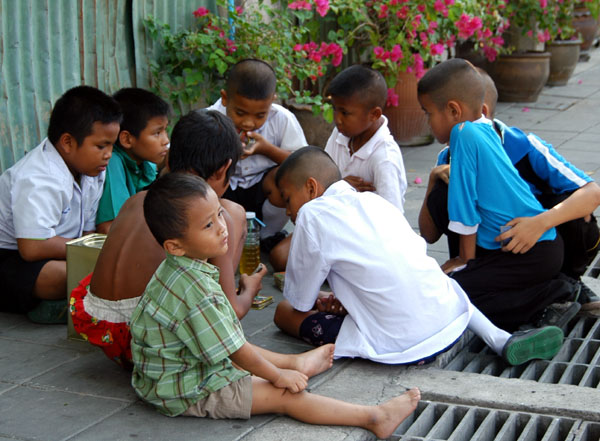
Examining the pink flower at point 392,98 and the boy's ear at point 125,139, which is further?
the pink flower at point 392,98

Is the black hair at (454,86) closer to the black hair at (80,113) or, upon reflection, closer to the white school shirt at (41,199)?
the black hair at (80,113)

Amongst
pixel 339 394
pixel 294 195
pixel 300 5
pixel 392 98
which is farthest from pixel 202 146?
pixel 392 98

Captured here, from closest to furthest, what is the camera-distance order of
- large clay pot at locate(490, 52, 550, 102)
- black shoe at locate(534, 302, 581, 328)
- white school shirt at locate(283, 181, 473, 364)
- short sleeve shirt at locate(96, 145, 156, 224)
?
white school shirt at locate(283, 181, 473, 364)
black shoe at locate(534, 302, 581, 328)
short sleeve shirt at locate(96, 145, 156, 224)
large clay pot at locate(490, 52, 550, 102)

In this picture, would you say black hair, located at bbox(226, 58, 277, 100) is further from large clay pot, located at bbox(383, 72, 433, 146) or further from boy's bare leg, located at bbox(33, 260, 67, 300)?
large clay pot, located at bbox(383, 72, 433, 146)

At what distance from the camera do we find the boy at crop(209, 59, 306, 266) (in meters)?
Result: 4.58

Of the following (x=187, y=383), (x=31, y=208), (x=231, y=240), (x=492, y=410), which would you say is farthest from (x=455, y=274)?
(x=31, y=208)

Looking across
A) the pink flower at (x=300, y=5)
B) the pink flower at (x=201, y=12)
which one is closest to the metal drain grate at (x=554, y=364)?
the pink flower at (x=201, y=12)

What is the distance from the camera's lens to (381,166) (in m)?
4.53

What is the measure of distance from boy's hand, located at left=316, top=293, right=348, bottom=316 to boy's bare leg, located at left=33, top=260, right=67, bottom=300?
1.18 metres

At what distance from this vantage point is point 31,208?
12.3 ft

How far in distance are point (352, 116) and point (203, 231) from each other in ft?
6.43

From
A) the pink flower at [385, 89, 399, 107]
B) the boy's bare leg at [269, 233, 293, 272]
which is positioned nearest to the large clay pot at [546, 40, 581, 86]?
the pink flower at [385, 89, 399, 107]

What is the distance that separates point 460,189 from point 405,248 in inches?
23.1

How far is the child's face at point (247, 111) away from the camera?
457 centimetres
